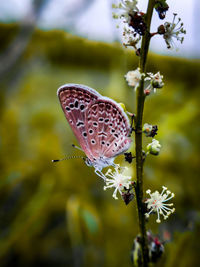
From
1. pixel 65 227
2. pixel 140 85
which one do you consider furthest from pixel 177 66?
pixel 140 85

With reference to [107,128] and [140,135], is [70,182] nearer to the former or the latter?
[107,128]

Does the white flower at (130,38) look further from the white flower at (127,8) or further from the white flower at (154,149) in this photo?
the white flower at (154,149)

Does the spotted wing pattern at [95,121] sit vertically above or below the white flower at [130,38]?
below

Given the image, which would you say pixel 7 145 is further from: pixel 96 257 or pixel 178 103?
Result: pixel 178 103

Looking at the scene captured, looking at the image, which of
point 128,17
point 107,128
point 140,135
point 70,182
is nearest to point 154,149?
point 140,135

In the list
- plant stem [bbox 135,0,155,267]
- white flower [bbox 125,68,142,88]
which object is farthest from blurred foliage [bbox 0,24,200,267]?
white flower [bbox 125,68,142,88]

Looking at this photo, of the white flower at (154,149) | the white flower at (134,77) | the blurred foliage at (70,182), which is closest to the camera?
the white flower at (134,77)

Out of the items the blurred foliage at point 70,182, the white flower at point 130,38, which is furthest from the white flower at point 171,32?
the blurred foliage at point 70,182
